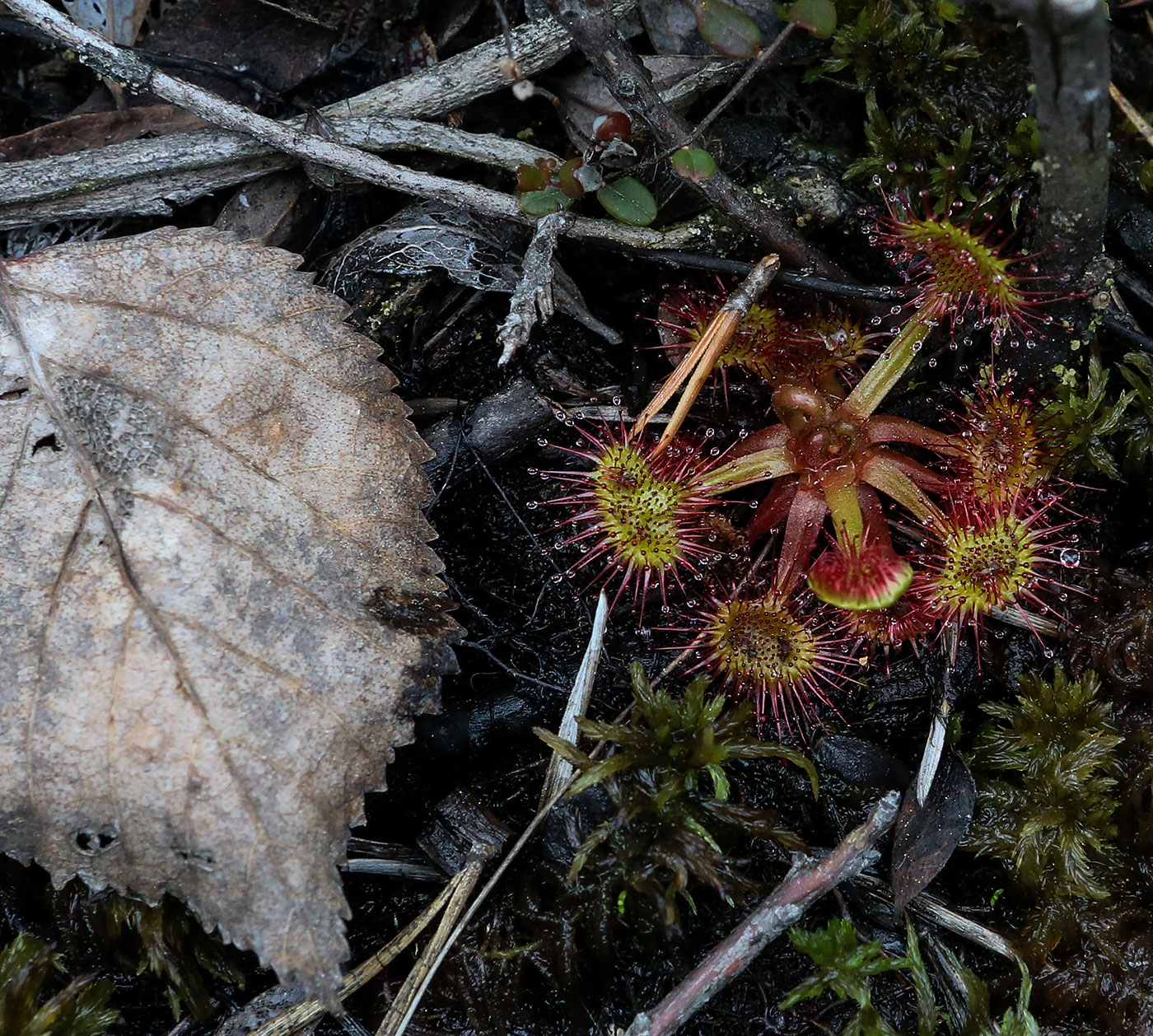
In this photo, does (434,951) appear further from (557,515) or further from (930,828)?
(930,828)

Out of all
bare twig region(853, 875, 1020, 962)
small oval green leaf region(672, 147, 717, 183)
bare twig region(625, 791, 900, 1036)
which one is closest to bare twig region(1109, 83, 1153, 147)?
small oval green leaf region(672, 147, 717, 183)

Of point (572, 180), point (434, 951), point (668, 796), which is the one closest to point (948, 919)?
point (668, 796)

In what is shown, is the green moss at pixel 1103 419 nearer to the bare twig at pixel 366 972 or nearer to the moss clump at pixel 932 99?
the moss clump at pixel 932 99

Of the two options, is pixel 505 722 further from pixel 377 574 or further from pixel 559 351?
pixel 559 351

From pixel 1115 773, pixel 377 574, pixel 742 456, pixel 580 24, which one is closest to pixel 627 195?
pixel 580 24


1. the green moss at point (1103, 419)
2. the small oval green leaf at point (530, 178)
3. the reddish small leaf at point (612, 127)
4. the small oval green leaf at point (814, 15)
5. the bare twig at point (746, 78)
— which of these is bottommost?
the green moss at point (1103, 419)

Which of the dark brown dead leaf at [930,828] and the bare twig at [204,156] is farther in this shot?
the bare twig at [204,156]

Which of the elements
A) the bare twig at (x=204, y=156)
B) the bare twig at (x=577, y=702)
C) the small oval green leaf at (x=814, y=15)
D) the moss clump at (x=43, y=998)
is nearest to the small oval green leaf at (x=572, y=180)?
the bare twig at (x=204, y=156)
